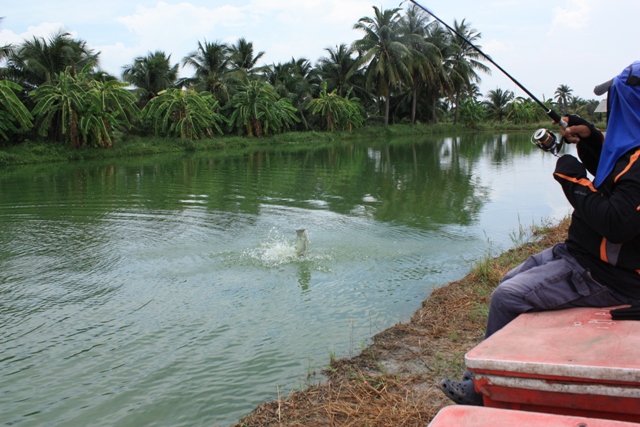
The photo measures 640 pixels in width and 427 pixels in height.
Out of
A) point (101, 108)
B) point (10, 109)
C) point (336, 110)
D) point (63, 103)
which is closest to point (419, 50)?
point (336, 110)

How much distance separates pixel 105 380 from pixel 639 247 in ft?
12.8

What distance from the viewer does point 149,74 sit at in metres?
36.3

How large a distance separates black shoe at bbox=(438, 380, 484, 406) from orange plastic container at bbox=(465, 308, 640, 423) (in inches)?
14.5

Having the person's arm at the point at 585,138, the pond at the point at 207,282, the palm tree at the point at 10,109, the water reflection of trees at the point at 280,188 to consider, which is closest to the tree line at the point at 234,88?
the palm tree at the point at 10,109

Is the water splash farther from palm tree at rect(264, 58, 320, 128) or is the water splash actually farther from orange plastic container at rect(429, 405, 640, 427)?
palm tree at rect(264, 58, 320, 128)

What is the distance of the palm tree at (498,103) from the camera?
6856 cm

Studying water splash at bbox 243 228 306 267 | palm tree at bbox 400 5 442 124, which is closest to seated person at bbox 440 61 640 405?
water splash at bbox 243 228 306 267

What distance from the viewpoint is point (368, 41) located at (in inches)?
1753

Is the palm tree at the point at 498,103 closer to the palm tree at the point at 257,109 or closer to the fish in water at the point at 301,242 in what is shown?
the palm tree at the point at 257,109

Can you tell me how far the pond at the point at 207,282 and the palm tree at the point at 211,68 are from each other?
25.0 metres

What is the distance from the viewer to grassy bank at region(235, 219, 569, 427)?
3.21 meters

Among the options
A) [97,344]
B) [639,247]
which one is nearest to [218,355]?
[97,344]

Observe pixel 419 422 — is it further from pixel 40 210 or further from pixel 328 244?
pixel 40 210

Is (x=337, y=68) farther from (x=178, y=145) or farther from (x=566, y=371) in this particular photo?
(x=566, y=371)
